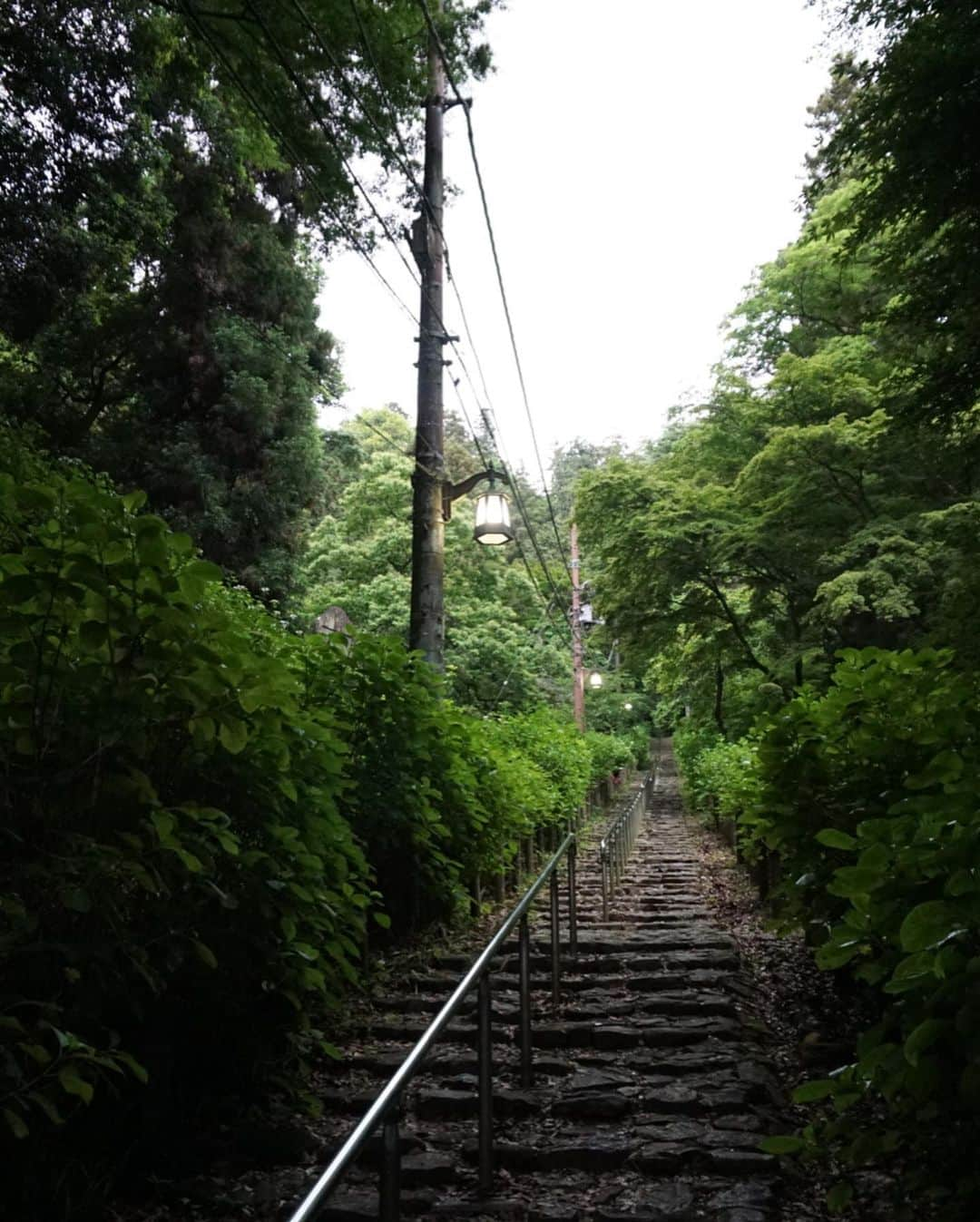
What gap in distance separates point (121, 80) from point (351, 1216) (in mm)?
12881

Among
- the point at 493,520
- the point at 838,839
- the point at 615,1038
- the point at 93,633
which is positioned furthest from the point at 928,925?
the point at 493,520

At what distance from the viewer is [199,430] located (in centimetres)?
1526

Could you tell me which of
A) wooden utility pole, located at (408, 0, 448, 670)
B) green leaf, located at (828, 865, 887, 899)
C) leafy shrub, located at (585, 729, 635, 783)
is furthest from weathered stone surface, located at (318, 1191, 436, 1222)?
leafy shrub, located at (585, 729, 635, 783)

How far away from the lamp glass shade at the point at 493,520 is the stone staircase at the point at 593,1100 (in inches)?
178

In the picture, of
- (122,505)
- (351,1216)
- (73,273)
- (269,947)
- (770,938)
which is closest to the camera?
(122,505)

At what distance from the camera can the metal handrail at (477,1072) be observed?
1484 millimetres

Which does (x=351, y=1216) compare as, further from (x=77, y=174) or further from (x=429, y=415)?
(x=77, y=174)

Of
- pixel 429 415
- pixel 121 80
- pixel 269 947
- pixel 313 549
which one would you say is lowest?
pixel 269 947

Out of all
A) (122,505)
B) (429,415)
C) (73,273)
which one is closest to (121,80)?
(73,273)

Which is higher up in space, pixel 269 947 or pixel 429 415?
pixel 429 415

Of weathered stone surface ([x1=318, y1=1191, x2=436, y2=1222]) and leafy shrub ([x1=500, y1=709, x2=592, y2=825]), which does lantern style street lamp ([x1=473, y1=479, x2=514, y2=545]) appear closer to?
leafy shrub ([x1=500, y1=709, x2=592, y2=825])

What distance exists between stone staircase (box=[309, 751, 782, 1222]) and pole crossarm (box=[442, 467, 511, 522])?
174 inches

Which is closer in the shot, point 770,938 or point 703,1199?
point 703,1199

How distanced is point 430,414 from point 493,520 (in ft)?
4.35
